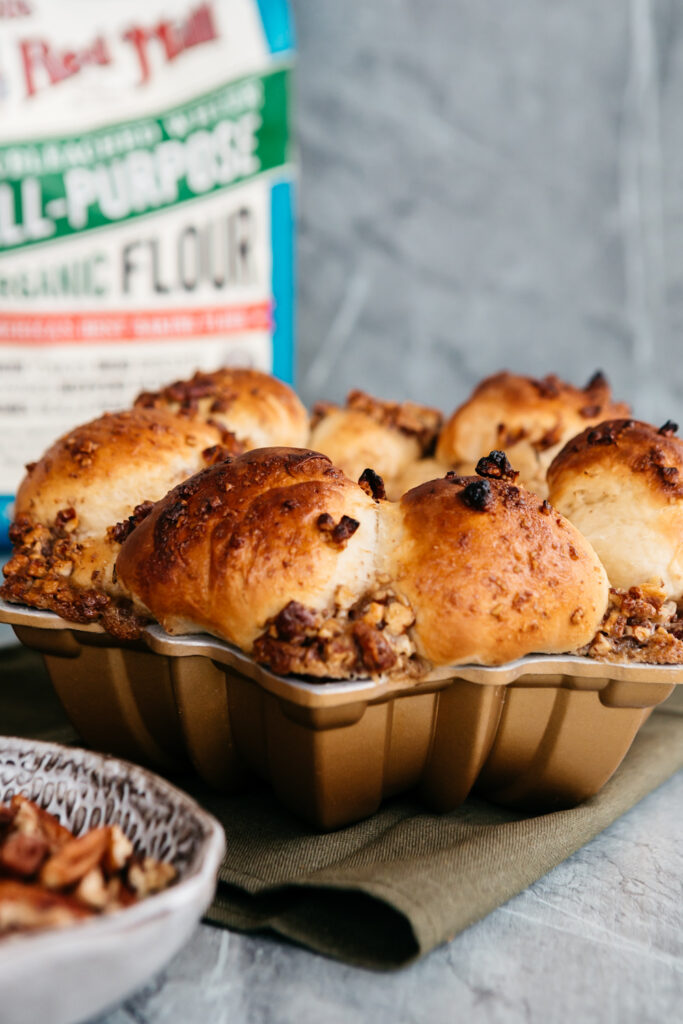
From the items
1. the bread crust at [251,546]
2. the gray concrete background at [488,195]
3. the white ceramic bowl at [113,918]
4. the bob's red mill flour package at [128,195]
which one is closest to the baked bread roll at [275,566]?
the bread crust at [251,546]

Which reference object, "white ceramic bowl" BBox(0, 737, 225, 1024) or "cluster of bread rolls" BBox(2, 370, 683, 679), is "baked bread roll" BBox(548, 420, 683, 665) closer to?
"cluster of bread rolls" BBox(2, 370, 683, 679)

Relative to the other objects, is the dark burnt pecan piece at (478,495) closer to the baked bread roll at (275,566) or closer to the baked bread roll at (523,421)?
the baked bread roll at (275,566)

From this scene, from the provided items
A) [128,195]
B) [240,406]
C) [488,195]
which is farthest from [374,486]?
[488,195]

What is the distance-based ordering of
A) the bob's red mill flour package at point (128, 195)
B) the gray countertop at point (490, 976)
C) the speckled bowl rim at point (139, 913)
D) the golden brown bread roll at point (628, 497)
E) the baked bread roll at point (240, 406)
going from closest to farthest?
the speckled bowl rim at point (139, 913)
the gray countertop at point (490, 976)
the golden brown bread roll at point (628, 497)
the baked bread roll at point (240, 406)
the bob's red mill flour package at point (128, 195)

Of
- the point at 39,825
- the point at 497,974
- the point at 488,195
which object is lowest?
the point at 497,974

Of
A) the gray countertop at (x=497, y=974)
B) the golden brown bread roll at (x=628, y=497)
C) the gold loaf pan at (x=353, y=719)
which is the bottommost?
the gray countertop at (x=497, y=974)

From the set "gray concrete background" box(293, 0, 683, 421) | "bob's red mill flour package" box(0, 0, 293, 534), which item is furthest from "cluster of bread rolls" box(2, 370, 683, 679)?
"gray concrete background" box(293, 0, 683, 421)

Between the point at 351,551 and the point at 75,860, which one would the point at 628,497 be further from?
the point at 75,860
